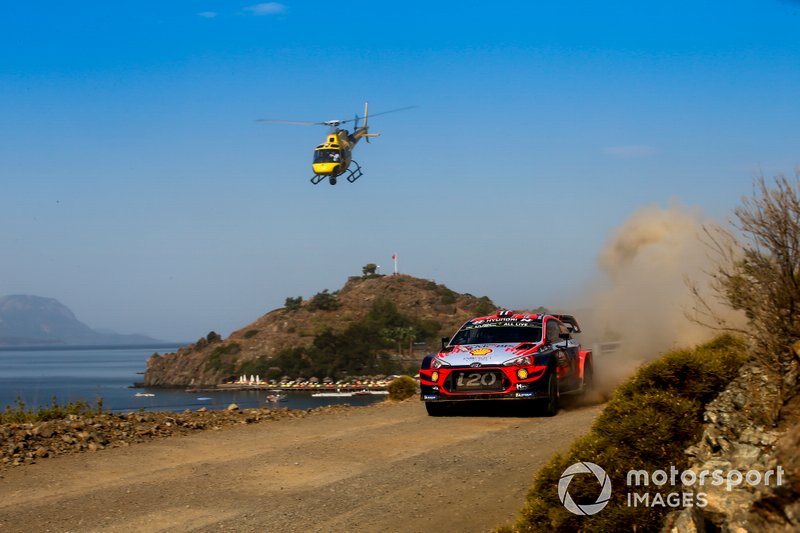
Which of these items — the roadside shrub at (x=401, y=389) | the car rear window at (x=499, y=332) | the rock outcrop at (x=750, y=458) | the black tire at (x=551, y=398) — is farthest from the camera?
the roadside shrub at (x=401, y=389)

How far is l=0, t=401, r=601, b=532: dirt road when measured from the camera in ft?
28.9

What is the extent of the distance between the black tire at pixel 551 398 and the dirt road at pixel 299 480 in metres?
0.58

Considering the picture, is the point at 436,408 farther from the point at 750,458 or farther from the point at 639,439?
the point at 750,458

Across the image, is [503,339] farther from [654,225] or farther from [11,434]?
[654,225]

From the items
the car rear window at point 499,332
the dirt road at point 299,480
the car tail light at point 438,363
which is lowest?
the dirt road at point 299,480

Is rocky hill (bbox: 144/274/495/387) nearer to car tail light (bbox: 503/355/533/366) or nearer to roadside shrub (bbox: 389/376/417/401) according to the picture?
roadside shrub (bbox: 389/376/417/401)

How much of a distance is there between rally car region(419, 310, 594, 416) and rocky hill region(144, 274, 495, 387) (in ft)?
431

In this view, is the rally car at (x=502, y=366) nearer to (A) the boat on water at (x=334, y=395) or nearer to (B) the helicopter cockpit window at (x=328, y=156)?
(B) the helicopter cockpit window at (x=328, y=156)

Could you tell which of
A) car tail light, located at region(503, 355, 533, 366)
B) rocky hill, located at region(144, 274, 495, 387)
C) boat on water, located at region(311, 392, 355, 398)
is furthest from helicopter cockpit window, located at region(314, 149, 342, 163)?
rocky hill, located at region(144, 274, 495, 387)

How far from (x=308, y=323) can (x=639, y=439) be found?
166 metres

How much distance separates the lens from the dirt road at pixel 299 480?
8.80 m

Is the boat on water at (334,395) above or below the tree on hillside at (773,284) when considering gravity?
below

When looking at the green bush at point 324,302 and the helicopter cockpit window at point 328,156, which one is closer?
the helicopter cockpit window at point 328,156

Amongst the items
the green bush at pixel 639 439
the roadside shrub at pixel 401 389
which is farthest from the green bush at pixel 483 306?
the green bush at pixel 639 439
